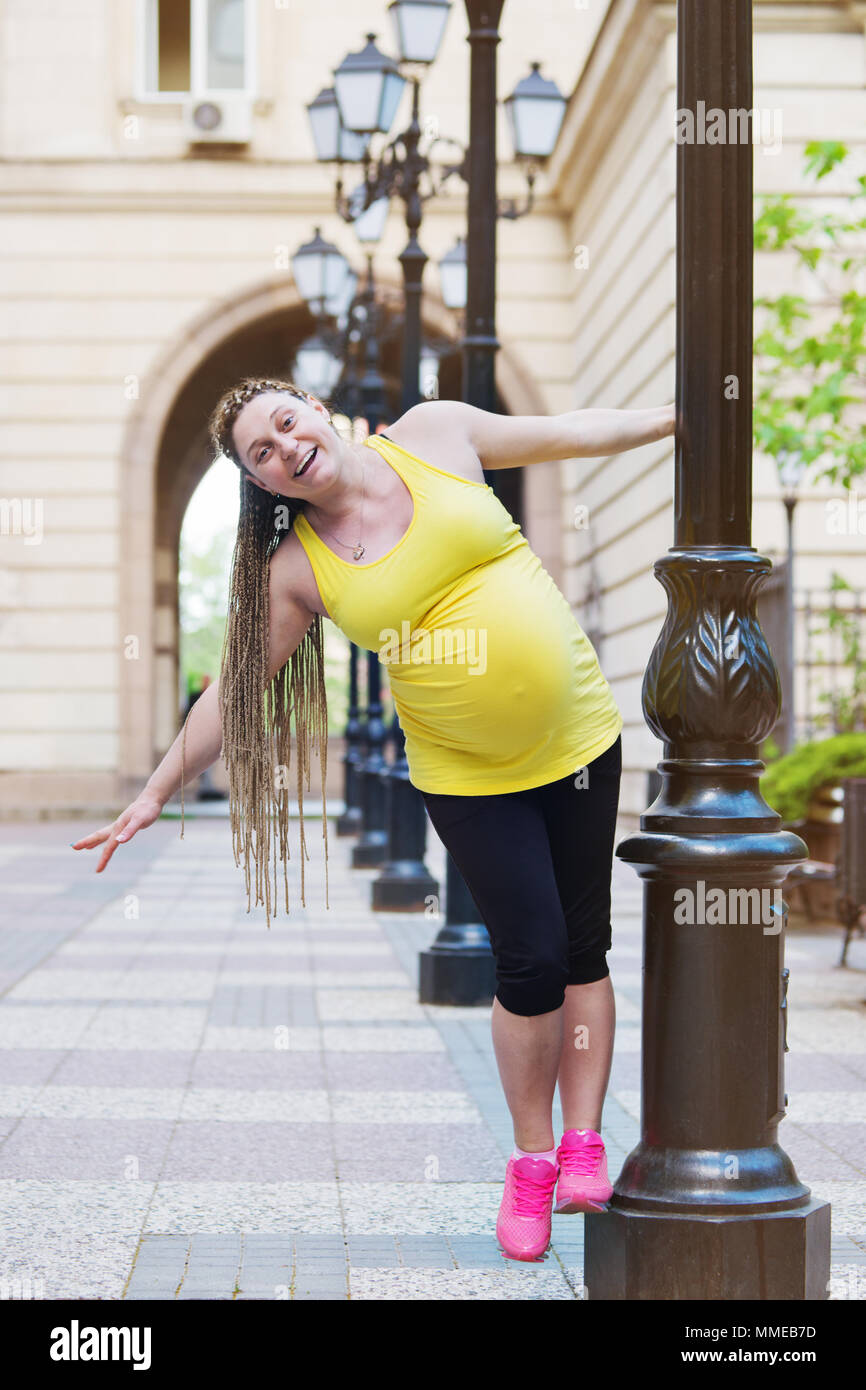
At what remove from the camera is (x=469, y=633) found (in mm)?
3844

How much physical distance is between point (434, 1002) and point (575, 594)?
1705 centimetres

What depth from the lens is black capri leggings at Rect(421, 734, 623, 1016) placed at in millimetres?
3867

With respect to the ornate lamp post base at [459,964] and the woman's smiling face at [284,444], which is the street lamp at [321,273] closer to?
the ornate lamp post base at [459,964]

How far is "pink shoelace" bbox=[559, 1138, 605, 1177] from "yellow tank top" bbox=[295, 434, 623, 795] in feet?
2.50

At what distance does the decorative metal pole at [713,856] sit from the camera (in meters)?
3.56

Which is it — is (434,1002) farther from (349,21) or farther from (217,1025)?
(349,21)

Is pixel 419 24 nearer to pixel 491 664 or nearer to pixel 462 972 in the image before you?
pixel 462 972

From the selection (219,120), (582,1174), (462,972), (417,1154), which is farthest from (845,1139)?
(219,120)

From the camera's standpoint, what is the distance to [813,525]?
57.1 ft

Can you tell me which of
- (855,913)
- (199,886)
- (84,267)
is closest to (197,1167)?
(855,913)

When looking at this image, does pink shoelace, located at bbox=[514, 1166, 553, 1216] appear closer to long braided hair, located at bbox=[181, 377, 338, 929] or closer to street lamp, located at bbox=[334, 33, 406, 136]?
long braided hair, located at bbox=[181, 377, 338, 929]

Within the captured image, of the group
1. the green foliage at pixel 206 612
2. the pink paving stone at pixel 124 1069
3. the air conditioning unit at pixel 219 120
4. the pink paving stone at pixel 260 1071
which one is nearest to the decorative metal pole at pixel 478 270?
the pink paving stone at pixel 260 1071

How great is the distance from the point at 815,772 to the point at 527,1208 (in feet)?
24.7

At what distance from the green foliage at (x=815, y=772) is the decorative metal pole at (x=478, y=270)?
11.0ft
